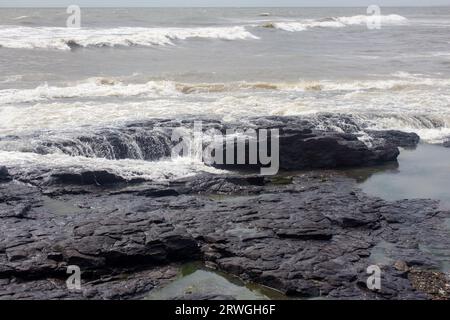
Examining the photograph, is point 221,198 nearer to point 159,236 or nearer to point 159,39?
point 159,236

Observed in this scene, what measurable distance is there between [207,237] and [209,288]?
1214 mm

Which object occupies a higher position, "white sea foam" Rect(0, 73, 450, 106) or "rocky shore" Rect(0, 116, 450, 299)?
"white sea foam" Rect(0, 73, 450, 106)

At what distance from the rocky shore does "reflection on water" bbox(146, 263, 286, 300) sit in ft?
0.38

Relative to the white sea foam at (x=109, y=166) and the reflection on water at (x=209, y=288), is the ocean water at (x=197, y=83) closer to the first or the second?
the white sea foam at (x=109, y=166)

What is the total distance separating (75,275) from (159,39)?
4060cm

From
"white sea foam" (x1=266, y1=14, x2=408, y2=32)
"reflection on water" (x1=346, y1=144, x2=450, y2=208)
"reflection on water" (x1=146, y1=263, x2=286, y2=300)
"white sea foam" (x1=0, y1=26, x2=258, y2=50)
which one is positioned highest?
"white sea foam" (x1=266, y1=14, x2=408, y2=32)

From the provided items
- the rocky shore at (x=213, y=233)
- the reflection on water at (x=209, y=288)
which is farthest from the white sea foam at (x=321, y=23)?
the reflection on water at (x=209, y=288)

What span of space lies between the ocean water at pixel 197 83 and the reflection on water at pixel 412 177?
76.3 inches

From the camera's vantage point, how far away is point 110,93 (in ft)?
74.0

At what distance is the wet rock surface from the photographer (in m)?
7.16

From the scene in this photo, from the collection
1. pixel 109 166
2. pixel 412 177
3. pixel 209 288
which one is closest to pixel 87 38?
pixel 109 166

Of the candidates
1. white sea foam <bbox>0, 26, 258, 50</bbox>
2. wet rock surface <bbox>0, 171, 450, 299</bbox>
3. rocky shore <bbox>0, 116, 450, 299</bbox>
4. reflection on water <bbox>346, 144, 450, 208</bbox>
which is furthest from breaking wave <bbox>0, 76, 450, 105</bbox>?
white sea foam <bbox>0, 26, 258, 50</bbox>

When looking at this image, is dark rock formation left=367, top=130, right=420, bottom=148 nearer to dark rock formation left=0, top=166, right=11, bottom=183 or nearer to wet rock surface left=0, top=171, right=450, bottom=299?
wet rock surface left=0, top=171, right=450, bottom=299

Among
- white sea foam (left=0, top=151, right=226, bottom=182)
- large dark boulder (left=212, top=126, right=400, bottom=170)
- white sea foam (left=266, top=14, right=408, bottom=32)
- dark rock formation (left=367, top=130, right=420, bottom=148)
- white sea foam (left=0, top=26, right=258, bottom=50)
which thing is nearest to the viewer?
white sea foam (left=0, top=151, right=226, bottom=182)
